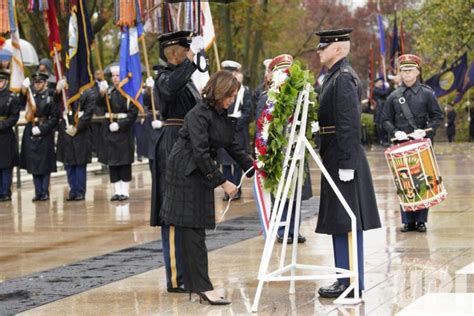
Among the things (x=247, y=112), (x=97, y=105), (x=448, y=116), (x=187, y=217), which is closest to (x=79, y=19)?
(x=97, y=105)

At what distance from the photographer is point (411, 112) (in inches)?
515

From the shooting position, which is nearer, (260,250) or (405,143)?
(260,250)

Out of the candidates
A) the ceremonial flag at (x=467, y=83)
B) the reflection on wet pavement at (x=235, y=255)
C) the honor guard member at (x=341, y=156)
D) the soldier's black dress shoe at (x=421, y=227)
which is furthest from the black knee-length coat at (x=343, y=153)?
the ceremonial flag at (x=467, y=83)

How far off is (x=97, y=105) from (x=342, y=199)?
10946 millimetres

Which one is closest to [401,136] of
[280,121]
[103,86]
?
[280,121]

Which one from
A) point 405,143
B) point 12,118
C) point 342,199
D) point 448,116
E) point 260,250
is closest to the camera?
point 342,199

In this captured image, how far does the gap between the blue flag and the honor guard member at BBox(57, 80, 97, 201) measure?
0.90 metres

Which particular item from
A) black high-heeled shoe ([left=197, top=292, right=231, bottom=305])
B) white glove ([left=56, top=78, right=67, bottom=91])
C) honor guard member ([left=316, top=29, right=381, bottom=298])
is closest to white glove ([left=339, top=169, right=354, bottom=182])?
honor guard member ([left=316, top=29, right=381, bottom=298])

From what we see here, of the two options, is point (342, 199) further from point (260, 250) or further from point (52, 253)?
point (52, 253)

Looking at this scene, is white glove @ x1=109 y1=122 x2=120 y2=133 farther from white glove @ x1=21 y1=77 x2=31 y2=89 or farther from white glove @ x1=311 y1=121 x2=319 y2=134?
white glove @ x1=311 y1=121 x2=319 y2=134

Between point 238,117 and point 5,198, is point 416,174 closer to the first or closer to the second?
point 238,117

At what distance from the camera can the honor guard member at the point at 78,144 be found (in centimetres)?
1891

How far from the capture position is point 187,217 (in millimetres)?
8828

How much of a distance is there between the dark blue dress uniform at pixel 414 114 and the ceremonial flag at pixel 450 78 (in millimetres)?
20215
